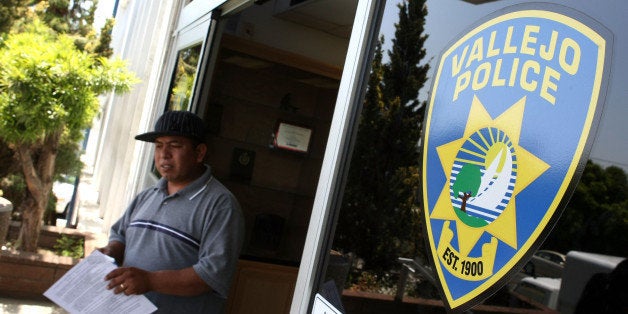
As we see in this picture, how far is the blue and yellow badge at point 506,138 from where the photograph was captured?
1113 mm

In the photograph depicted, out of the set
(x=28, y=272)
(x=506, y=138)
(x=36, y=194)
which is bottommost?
(x=28, y=272)

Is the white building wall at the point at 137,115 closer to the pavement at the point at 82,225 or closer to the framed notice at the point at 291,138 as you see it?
the pavement at the point at 82,225

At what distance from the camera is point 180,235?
8.54 feet

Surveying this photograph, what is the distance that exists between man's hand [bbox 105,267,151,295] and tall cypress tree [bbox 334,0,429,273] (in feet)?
3.01

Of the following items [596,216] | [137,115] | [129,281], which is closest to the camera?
[596,216]

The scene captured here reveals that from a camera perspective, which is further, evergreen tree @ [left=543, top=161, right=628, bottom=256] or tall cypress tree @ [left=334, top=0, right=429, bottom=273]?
tall cypress tree @ [left=334, top=0, right=429, bottom=273]

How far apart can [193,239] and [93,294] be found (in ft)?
1.41

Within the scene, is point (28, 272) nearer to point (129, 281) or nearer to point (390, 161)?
point (129, 281)

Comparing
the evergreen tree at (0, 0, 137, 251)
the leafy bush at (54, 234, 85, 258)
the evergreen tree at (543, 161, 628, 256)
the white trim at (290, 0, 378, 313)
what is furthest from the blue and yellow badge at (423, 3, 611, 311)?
the leafy bush at (54, 234, 85, 258)

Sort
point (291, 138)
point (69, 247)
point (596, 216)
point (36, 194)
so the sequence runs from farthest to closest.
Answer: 1. point (69, 247)
2. point (36, 194)
3. point (291, 138)
4. point (596, 216)

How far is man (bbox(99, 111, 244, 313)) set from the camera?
246 centimetres

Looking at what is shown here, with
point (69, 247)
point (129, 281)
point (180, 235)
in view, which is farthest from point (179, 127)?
point (69, 247)

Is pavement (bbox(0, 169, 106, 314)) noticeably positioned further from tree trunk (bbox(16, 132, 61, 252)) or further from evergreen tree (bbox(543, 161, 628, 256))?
evergreen tree (bbox(543, 161, 628, 256))

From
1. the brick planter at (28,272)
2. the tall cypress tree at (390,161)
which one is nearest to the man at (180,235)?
the tall cypress tree at (390,161)
